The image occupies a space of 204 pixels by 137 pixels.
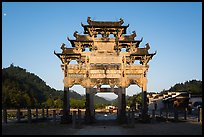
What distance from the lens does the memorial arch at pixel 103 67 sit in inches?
1198

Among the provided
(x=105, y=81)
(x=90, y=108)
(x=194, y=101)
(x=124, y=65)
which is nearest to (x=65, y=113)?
(x=90, y=108)

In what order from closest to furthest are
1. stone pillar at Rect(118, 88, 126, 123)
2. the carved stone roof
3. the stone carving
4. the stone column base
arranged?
the stone column base
stone pillar at Rect(118, 88, 126, 123)
the stone carving
the carved stone roof

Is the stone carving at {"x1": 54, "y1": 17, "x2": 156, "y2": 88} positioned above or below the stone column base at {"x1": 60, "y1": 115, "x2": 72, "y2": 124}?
above

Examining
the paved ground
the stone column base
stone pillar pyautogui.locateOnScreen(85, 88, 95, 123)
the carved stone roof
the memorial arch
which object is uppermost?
the carved stone roof

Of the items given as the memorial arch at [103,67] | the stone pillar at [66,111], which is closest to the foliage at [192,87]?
the memorial arch at [103,67]

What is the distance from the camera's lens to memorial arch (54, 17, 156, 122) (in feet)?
99.8

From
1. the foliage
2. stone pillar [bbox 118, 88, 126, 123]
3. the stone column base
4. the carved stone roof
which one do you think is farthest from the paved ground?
the foliage

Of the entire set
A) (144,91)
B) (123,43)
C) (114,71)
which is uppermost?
(123,43)

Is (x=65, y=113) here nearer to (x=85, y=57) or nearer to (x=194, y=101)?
(x=85, y=57)

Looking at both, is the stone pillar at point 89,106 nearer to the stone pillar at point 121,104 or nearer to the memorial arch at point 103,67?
the memorial arch at point 103,67

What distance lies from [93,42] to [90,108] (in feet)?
20.7

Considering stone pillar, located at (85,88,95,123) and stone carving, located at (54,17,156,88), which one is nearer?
stone pillar, located at (85,88,95,123)

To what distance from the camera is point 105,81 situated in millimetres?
30625

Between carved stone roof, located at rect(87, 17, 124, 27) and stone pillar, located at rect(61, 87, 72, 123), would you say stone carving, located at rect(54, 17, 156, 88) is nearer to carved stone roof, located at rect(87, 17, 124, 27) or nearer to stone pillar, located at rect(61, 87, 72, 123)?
carved stone roof, located at rect(87, 17, 124, 27)
